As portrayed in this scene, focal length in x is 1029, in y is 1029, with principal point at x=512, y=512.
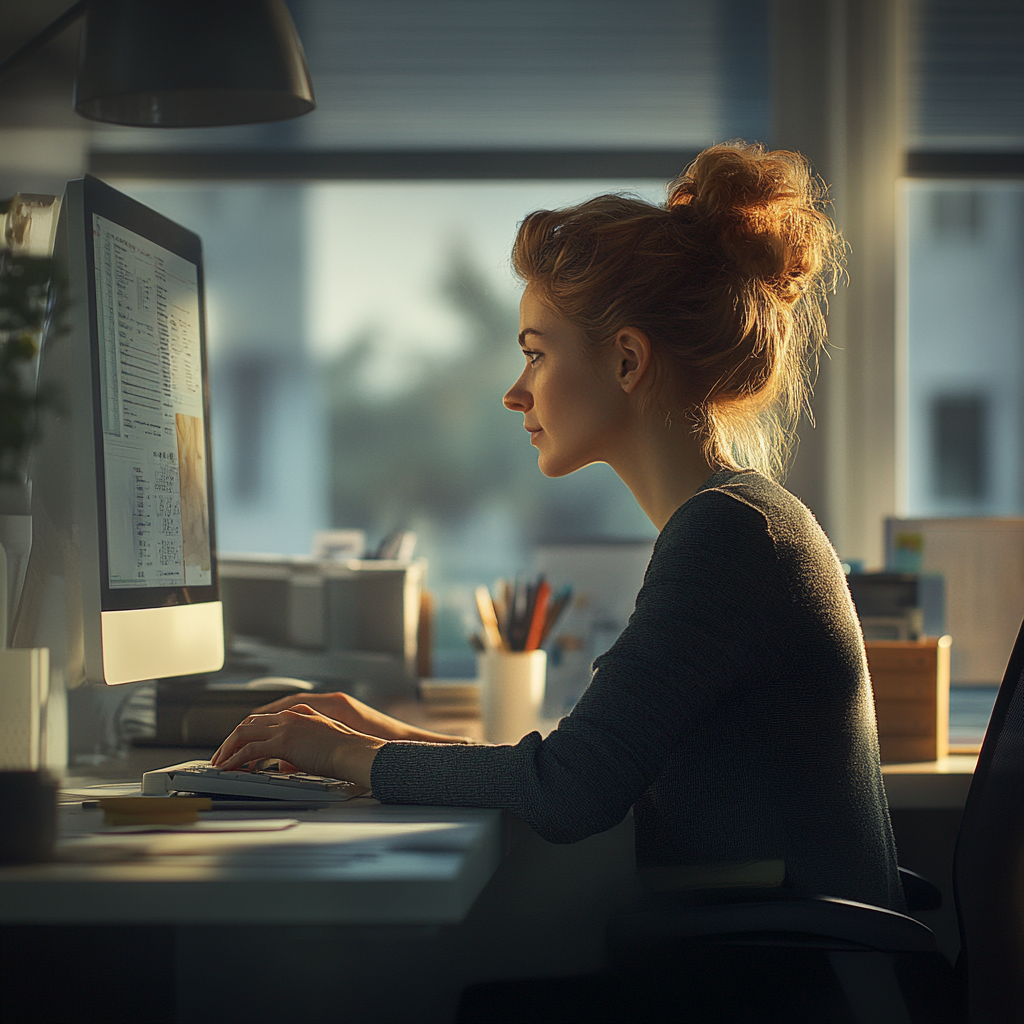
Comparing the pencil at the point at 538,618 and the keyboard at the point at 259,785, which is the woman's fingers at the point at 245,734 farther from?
the pencil at the point at 538,618

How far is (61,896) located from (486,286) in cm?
150

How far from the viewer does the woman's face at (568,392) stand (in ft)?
3.48

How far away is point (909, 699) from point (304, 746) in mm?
835

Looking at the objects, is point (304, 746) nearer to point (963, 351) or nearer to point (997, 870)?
point (997, 870)

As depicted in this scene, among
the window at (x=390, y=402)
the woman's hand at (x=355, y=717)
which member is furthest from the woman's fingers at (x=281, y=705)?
the window at (x=390, y=402)

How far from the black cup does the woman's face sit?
24.1 inches

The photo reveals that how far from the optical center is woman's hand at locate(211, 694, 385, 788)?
863 mm

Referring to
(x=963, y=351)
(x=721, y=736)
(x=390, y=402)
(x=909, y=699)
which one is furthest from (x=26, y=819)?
(x=963, y=351)

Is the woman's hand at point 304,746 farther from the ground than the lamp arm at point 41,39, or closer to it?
closer to it

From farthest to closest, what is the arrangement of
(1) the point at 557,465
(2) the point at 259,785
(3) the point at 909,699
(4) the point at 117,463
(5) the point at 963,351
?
(5) the point at 963,351 < (3) the point at 909,699 < (1) the point at 557,465 < (4) the point at 117,463 < (2) the point at 259,785

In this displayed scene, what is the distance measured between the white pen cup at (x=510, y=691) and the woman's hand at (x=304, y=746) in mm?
514

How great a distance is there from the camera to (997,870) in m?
0.89

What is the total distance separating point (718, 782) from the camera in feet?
2.80

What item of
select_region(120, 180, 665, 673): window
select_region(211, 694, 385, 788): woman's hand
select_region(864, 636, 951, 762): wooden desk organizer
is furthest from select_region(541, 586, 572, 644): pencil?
select_region(211, 694, 385, 788): woman's hand
